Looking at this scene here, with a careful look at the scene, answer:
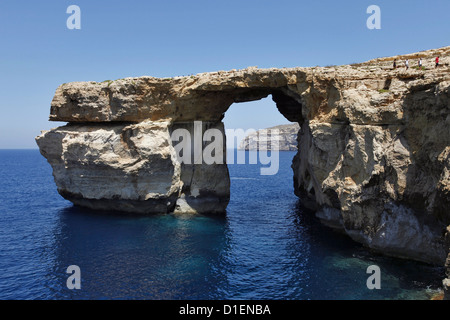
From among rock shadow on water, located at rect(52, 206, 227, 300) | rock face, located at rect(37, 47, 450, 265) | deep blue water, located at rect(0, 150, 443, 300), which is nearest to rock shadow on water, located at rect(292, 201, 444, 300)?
deep blue water, located at rect(0, 150, 443, 300)

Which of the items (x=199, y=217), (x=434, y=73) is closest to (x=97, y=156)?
(x=199, y=217)

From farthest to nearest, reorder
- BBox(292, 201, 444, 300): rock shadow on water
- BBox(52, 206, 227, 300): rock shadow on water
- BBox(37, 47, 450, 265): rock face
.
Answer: BBox(37, 47, 450, 265): rock face < BBox(52, 206, 227, 300): rock shadow on water < BBox(292, 201, 444, 300): rock shadow on water

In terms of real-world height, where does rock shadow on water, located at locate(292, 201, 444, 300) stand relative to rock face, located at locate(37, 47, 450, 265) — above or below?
below

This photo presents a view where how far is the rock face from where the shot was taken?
23.4 meters

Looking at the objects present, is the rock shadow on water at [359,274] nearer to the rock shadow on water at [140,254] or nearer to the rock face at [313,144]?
the rock face at [313,144]

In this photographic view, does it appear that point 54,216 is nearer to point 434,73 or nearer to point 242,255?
point 242,255

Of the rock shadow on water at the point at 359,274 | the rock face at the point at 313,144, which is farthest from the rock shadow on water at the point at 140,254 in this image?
the rock shadow on water at the point at 359,274

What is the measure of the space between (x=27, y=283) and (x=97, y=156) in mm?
17418

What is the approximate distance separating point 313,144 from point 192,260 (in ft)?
53.1

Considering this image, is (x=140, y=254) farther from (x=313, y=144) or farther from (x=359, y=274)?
(x=313, y=144)

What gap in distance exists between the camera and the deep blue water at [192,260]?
70.1ft

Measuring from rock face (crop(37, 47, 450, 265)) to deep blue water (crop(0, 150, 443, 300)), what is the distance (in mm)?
2455

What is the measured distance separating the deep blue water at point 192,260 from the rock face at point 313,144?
2455 millimetres

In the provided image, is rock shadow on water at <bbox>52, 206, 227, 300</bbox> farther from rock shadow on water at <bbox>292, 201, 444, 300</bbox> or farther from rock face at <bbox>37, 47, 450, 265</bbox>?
rock shadow on water at <bbox>292, 201, 444, 300</bbox>
